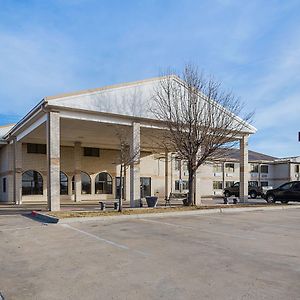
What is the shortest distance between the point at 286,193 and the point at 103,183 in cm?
1698

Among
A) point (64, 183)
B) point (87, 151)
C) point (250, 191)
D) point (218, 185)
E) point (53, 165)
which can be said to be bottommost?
point (250, 191)

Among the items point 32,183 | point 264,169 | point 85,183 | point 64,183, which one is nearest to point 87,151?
point 85,183

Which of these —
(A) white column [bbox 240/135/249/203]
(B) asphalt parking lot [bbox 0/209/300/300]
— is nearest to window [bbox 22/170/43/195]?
(A) white column [bbox 240/135/249/203]

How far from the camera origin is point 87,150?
34469mm

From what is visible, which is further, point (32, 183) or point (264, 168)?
point (264, 168)

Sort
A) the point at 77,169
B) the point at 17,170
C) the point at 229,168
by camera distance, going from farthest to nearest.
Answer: the point at 229,168
the point at 77,169
the point at 17,170

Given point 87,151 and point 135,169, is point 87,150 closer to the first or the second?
point 87,151

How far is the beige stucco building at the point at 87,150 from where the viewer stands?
19938mm

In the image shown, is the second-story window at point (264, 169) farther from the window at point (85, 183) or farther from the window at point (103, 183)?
the window at point (85, 183)

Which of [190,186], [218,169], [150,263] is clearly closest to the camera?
[150,263]

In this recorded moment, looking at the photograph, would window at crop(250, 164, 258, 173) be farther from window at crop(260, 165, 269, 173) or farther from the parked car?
the parked car

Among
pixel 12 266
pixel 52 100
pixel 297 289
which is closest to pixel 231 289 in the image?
pixel 297 289

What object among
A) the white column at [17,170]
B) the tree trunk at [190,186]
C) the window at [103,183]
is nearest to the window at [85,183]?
the window at [103,183]

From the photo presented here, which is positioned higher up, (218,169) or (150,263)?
(218,169)
